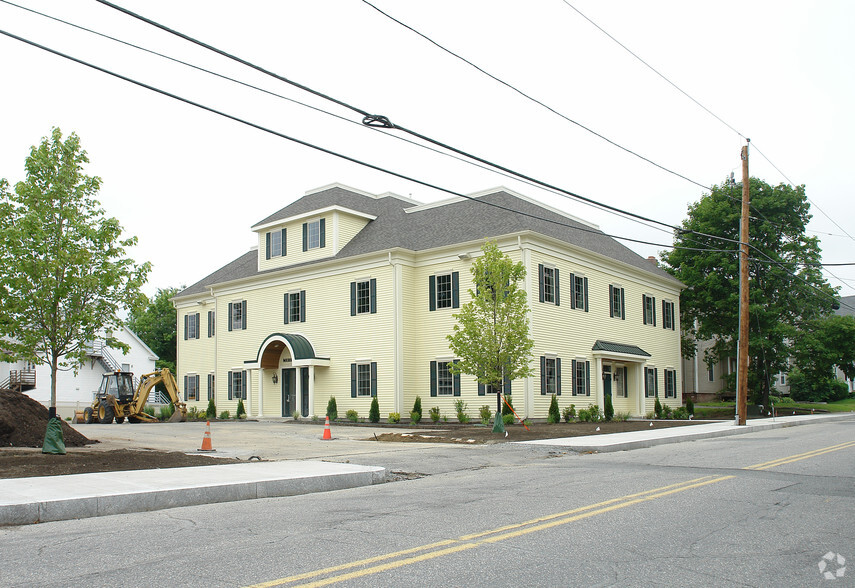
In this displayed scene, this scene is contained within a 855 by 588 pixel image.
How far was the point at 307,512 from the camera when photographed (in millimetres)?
8703

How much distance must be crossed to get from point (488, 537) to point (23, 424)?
1375 centimetres

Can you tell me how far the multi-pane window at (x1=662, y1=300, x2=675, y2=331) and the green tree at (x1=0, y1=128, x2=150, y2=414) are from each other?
2931cm

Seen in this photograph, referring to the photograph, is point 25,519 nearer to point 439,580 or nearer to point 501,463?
point 439,580

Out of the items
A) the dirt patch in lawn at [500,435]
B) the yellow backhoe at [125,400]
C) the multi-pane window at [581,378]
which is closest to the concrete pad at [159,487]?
the dirt patch in lawn at [500,435]

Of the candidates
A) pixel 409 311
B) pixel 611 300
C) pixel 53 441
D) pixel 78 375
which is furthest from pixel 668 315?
pixel 78 375

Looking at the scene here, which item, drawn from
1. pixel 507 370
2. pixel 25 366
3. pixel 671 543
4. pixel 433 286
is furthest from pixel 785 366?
pixel 25 366

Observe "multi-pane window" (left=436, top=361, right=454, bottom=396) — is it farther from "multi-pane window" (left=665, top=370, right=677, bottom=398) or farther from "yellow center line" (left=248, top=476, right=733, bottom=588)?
"yellow center line" (left=248, top=476, right=733, bottom=588)

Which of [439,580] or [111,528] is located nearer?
[439,580]

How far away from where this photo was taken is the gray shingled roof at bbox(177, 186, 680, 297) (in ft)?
97.7

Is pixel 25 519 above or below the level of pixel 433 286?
below

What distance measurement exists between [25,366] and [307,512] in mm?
48147

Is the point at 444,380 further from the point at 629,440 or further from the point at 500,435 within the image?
the point at 629,440

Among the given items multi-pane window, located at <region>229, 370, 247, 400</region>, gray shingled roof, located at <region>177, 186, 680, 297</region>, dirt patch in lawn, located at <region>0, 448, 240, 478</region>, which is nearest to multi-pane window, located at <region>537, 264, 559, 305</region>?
gray shingled roof, located at <region>177, 186, 680, 297</region>

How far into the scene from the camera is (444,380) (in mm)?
29406
